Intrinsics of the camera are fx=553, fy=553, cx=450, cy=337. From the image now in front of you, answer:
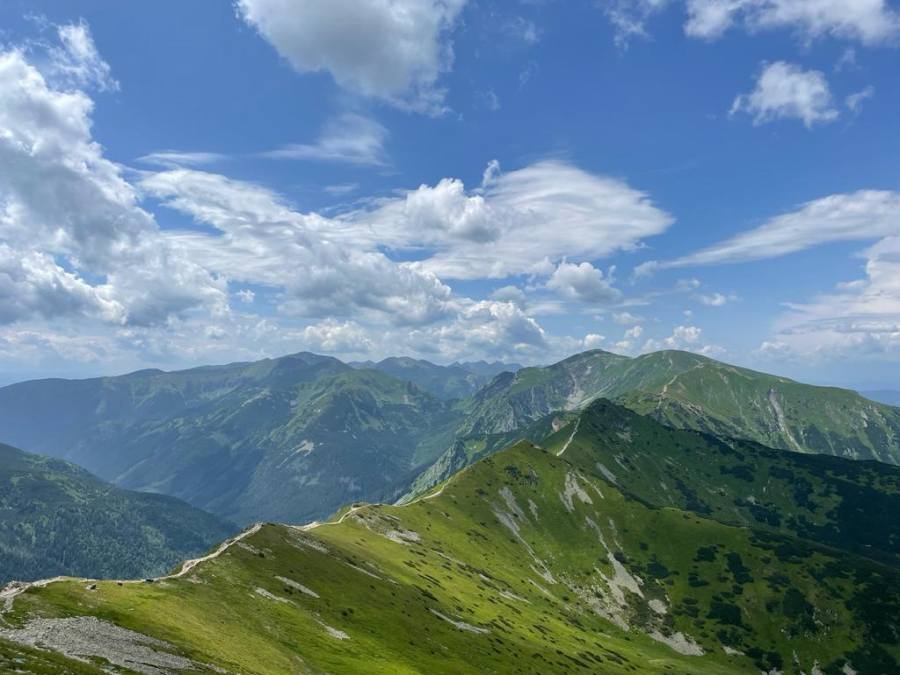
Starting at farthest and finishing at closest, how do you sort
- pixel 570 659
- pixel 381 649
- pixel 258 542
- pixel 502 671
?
pixel 570 659, pixel 258 542, pixel 502 671, pixel 381 649

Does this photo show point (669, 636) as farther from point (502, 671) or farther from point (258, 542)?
point (258, 542)

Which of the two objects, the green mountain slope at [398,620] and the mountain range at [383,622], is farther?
the green mountain slope at [398,620]

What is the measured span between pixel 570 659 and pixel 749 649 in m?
94.6

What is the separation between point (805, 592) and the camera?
19950 centimetres

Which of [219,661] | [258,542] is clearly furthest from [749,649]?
[219,661]

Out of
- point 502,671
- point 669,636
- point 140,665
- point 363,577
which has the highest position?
point 140,665

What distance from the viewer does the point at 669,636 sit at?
190375 millimetres

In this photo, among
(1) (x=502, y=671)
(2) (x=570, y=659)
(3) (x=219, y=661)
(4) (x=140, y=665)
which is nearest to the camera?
(4) (x=140, y=665)

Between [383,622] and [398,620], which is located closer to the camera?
[383,622]

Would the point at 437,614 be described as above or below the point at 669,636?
above

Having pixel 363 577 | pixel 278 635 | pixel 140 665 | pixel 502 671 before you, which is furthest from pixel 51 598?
pixel 502 671

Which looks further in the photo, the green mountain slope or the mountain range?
the green mountain slope

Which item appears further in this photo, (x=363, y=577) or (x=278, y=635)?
(x=363, y=577)

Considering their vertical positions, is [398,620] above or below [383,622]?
below
